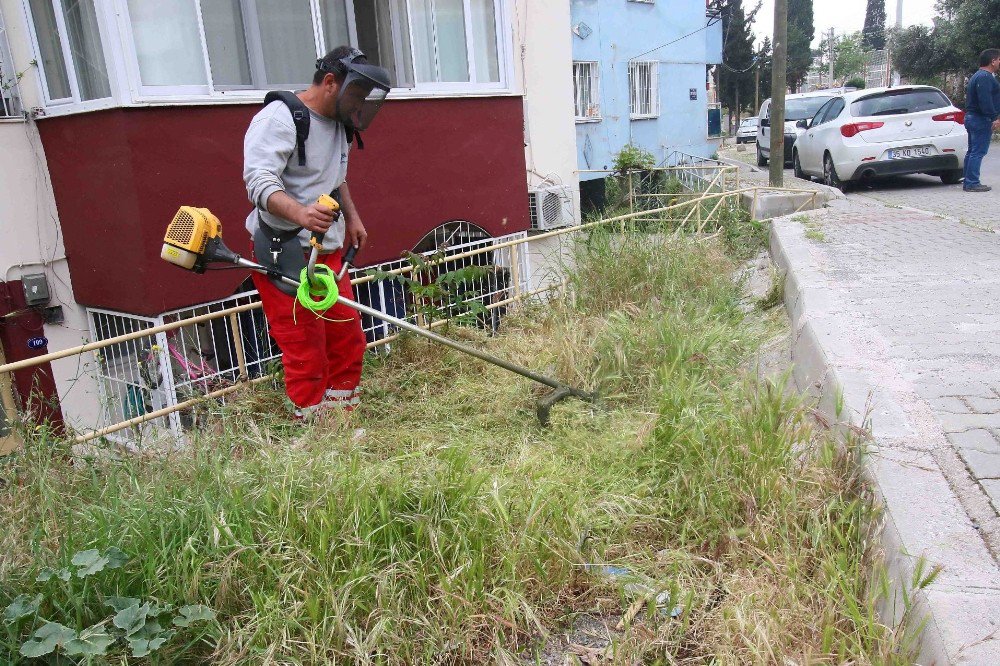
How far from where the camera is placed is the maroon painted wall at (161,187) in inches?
214

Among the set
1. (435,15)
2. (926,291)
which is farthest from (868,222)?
(435,15)

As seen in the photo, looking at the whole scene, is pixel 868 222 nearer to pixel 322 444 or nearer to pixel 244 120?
pixel 244 120

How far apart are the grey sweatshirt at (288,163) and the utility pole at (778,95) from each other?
1021 centimetres

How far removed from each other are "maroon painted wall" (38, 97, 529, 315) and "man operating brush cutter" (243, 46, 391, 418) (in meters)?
2.00

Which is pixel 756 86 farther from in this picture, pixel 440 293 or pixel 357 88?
pixel 357 88

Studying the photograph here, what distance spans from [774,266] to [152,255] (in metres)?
4.97

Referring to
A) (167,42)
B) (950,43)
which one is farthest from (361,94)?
(950,43)

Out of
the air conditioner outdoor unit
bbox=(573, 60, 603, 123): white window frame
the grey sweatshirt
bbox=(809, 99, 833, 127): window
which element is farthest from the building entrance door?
bbox=(573, 60, 603, 123): white window frame

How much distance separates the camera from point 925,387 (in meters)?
3.40

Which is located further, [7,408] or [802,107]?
[802,107]

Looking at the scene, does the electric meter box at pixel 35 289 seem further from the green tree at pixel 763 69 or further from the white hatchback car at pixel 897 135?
the green tree at pixel 763 69

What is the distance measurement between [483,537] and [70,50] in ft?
16.7

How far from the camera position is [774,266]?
6688 mm

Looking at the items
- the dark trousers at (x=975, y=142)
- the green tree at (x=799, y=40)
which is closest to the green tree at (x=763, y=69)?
the green tree at (x=799, y=40)
